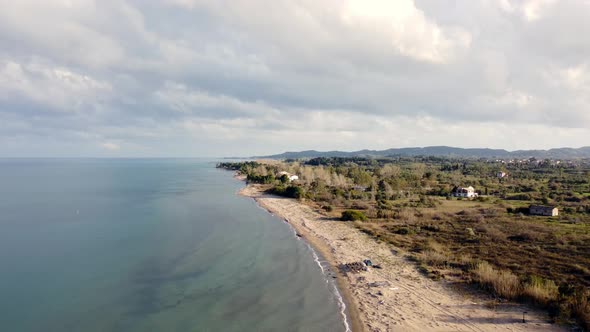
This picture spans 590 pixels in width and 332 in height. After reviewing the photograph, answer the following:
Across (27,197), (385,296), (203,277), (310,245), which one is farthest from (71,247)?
(27,197)

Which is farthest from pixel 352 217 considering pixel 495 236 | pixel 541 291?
pixel 541 291

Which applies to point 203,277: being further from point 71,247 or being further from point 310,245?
point 71,247

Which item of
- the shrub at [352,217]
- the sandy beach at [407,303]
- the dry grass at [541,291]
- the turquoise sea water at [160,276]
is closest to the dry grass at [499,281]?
the dry grass at [541,291]

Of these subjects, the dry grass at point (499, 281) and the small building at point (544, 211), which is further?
the small building at point (544, 211)

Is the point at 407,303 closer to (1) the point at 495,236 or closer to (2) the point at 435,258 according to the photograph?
(2) the point at 435,258

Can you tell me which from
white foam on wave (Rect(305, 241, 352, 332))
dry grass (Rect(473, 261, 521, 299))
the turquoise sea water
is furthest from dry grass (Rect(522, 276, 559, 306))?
the turquoise sea water

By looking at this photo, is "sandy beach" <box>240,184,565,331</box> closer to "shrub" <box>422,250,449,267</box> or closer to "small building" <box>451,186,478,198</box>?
"shrub" <box>422,250,449,267</box>

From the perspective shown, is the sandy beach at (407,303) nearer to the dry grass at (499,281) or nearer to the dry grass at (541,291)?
the dry grass at (541,291)
